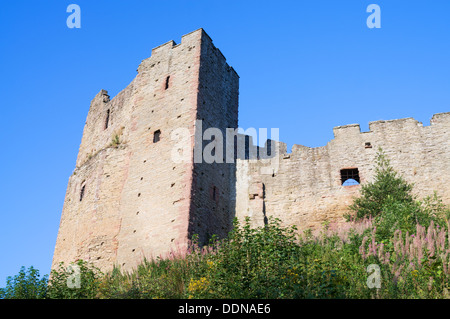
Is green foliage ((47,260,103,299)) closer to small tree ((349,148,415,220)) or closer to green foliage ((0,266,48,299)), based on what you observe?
green foliage ((0,266,48,299))

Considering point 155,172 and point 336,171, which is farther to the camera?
point 336,171

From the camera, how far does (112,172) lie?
17.2m

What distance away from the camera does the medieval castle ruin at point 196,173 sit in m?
14.6

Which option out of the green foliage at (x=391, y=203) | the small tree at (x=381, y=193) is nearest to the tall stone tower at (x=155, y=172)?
the small tree at (x=381, y=193)

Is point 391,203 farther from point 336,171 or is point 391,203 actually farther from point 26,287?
point 26,287

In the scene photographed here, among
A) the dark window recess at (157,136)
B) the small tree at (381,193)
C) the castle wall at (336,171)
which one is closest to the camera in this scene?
the small tree at (381,193)

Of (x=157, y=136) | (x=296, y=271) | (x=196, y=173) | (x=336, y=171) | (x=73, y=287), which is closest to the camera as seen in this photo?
(x=296, y=271)

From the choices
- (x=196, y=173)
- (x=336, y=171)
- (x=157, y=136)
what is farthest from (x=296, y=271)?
(x=157, y=136)

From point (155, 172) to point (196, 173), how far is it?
1647mm

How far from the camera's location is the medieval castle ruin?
47.9ft

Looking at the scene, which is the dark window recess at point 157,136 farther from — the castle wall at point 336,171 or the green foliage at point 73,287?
the green foliage at point 73,287

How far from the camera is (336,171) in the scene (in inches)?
621

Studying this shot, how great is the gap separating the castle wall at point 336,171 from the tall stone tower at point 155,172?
3.68ft
